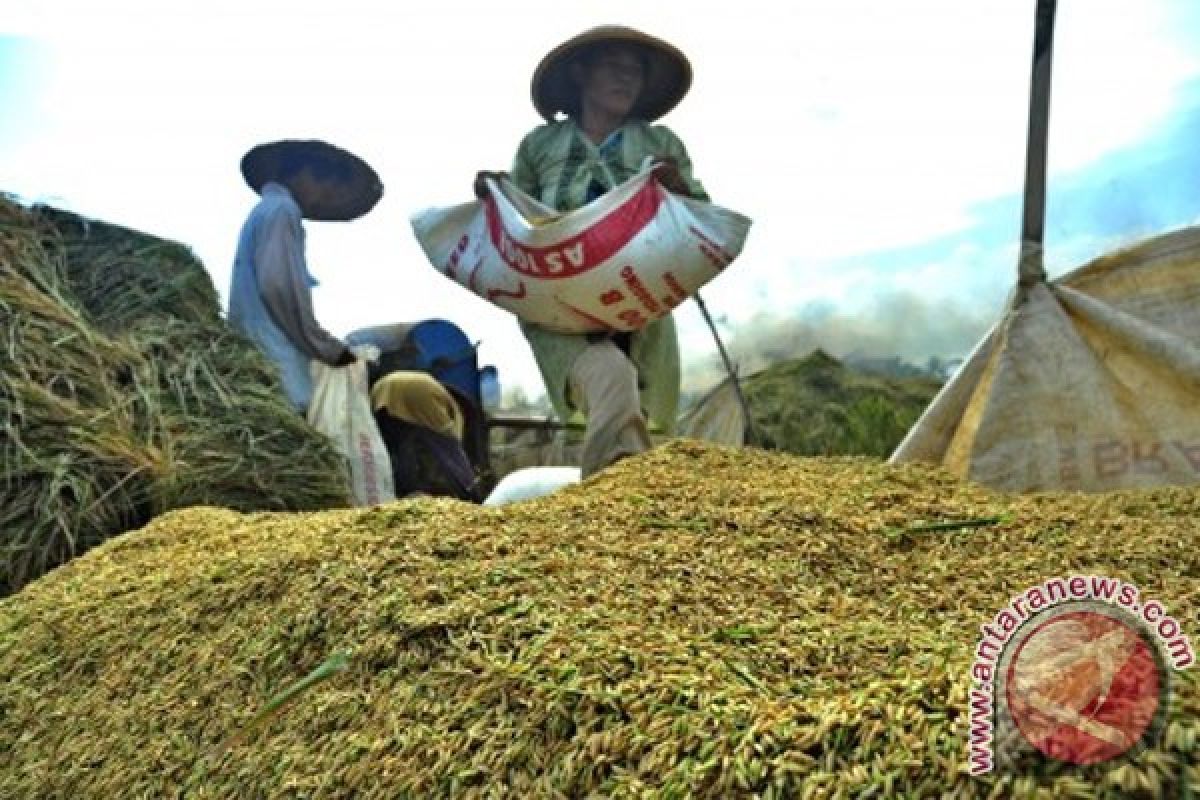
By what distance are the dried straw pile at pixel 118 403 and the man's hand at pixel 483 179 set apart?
3.32 ft

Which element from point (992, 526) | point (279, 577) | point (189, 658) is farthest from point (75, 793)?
point (992, 526)

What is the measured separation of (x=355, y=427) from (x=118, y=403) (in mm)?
936

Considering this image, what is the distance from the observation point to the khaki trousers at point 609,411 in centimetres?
295

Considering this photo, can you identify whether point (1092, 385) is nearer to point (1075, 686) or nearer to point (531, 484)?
point (531, 484)

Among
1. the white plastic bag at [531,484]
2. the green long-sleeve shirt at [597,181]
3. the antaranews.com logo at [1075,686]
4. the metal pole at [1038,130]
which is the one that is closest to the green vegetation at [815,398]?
the green long-sleeve shirt at [597,181]

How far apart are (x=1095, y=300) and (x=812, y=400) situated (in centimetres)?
478

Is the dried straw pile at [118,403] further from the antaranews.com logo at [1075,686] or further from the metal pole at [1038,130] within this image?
the antaranews.com logo at [1075,686]

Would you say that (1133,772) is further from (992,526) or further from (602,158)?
(602,158)

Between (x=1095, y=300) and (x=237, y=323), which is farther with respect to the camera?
(x=237, y=323)

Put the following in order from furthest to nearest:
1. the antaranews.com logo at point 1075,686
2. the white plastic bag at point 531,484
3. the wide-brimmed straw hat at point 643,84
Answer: the wide-brimmed straw hat at point 643,84 < the white plastic bag at point 531,484 < the antaranews.com logo at point 1075,686

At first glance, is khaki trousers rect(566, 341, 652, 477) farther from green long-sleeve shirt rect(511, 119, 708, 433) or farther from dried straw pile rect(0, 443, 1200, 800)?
dried straw pile rect(0, 443, 1200, 800)

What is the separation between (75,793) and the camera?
131 cm

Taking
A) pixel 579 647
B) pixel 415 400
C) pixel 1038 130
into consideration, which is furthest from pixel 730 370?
pixel 579 647

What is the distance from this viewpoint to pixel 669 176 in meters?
2.87
